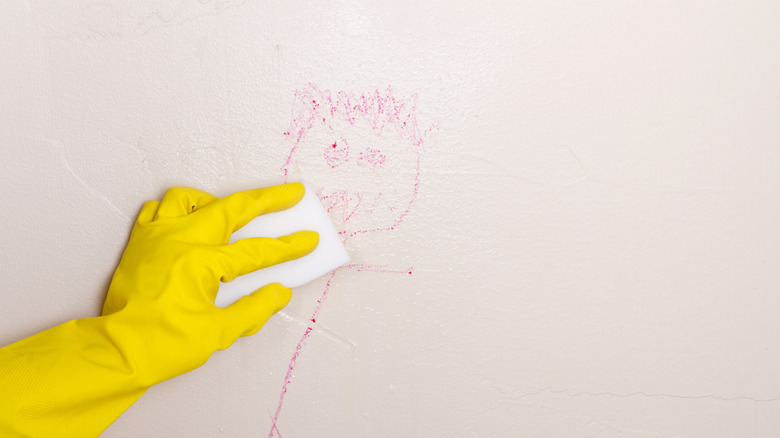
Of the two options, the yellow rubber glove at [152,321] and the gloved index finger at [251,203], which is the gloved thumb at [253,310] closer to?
the yellow rubber glove at [152,321]

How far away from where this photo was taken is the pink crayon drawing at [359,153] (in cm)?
101

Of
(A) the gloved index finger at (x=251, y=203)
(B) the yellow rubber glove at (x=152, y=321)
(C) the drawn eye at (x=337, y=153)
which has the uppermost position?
(C) the drawn eye at (x=337, y=153)

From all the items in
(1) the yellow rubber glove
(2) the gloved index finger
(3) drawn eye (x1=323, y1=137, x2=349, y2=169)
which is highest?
(3) drawn eye (x1=323, y1=137, x2=349, y2=169)

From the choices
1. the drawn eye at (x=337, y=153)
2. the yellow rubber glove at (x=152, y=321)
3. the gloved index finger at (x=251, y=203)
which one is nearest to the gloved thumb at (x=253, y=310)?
the yellow rubber glove at (x=152, y=321)

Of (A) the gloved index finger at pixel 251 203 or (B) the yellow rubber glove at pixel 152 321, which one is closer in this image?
(B) the yellow rubber glove at pixel 152 321

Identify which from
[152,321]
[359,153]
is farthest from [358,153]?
[152,321]

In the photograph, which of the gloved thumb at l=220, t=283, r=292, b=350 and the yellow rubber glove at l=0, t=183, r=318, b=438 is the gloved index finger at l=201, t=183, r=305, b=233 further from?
the gloved thumb at l=220, t=283, r=292, b=350

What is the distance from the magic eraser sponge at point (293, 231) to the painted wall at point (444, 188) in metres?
0.04

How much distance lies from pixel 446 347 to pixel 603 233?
0.36m

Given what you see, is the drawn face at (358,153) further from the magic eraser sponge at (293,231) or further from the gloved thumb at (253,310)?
the gloved thumb at (253,310)

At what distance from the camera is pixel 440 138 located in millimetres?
1015

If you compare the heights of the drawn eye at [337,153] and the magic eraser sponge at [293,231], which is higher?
the drawn eye at [337,153]

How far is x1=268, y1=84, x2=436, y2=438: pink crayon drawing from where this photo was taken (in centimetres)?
101

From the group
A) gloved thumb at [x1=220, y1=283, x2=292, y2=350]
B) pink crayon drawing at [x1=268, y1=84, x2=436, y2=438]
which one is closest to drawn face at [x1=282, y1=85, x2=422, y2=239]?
pink crayon drawing at [x1=268, y1=84, x2=436, y2=438]
